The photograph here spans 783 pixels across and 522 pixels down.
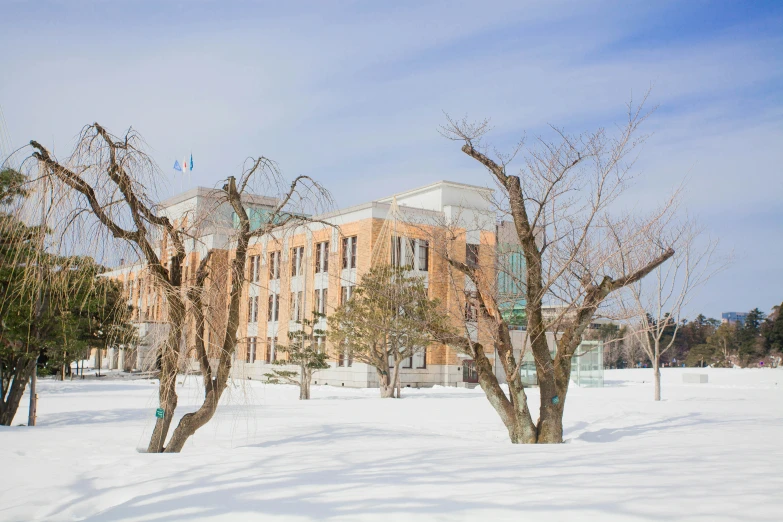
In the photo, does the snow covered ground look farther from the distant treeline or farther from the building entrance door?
the distant treeline

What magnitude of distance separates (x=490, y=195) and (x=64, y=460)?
822 cm

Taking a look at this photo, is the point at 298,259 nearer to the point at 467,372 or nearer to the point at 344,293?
the point at 344,293

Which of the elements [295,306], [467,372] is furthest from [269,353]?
[295,306]

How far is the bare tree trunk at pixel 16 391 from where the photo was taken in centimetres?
1530

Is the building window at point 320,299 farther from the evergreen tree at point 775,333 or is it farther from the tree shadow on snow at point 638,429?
the evergreen tree at point 775,333

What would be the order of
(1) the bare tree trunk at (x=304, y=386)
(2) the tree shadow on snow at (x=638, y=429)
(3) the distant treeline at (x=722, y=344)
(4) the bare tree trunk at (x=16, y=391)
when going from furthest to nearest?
(3) the distant treeline at (x=722, y=344) < (1) the bare tree trunk at (x=304, y=386) < (4) the bare tree trunk at (x=16, y=391) < (2) the tree shadow on snow at (x=638, y=429)

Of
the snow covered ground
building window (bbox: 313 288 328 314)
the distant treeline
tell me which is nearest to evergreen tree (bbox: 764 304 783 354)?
the distant treeline

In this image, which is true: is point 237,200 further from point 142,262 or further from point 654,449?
point 654,449

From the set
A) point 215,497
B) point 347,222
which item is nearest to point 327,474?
point 215,497

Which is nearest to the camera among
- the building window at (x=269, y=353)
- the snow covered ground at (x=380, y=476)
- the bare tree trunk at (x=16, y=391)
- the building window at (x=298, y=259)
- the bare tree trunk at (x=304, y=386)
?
the snow covered ground at (x=380, y=476)

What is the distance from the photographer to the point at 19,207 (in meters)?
8.44

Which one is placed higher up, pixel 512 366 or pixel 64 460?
pixel 512 366

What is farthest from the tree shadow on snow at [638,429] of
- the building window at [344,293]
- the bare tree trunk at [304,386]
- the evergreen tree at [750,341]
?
the evergreen tree at [750,341]

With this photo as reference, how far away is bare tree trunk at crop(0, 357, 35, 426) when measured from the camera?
50.2 feet
